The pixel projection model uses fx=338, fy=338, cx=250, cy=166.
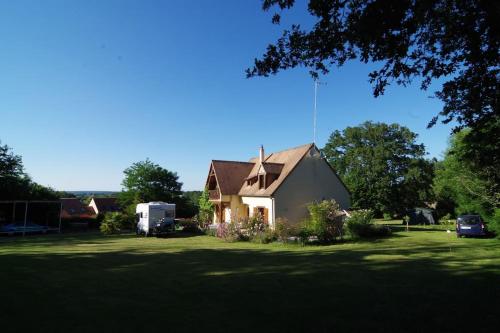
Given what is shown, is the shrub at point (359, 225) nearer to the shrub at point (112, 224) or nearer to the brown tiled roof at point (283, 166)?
the brown tiled roof at point (283, 166)

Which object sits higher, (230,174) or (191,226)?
(230,174)

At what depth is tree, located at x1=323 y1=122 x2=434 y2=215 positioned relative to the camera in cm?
4212

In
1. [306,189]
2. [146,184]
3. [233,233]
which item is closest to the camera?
[233,233]

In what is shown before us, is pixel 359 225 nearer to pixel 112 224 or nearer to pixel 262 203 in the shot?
pixel 262 203

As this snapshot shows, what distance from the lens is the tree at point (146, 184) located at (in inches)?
1624

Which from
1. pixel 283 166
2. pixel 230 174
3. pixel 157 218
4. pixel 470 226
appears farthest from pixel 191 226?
pixel 470 226

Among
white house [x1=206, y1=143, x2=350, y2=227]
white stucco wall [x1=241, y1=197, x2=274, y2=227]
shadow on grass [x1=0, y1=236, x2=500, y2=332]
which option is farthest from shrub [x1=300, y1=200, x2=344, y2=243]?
shadow on grass [x1=0, y1=236, x2=500, y2=332]

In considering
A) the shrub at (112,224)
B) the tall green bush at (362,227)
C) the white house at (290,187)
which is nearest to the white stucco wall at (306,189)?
the white house at (290,187)

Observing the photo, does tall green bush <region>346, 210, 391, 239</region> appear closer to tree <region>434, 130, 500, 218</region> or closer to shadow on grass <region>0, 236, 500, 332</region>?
tree <region>434, 130, 500, 218</region>

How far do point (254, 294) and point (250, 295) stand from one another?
14 centimetres

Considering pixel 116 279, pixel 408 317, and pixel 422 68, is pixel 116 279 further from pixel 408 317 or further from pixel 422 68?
pixel 422 68

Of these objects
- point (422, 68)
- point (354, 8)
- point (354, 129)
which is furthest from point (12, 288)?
point (354, 129)

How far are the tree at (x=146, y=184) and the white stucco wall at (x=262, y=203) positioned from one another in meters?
14.8

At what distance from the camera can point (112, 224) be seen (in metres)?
33.8
